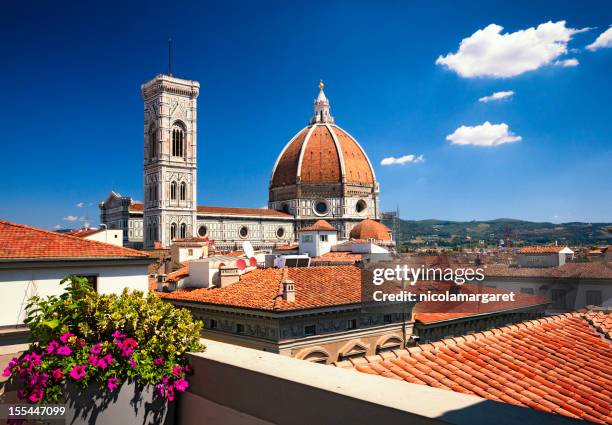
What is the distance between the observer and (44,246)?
1003 centimetres

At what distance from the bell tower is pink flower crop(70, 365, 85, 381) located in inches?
2673

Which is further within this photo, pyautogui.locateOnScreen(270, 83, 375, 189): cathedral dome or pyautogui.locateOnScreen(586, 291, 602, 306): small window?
pyautogui.locateOnScreen(270, 83, 375, 189): cathedral dome

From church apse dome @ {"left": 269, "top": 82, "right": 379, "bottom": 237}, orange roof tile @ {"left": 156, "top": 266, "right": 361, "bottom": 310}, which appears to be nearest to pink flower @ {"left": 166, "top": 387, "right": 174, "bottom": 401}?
orange roof tile @ {"left": 156, "top": 266, "right": 361, "bottom": 310}

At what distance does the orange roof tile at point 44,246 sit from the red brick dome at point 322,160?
80.3 meters

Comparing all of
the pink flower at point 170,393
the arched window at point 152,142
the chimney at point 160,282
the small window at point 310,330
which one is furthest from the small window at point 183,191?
the pink flower at point 170,393

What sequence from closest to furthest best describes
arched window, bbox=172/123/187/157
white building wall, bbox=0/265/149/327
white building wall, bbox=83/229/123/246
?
white building wall, bbox=0/265/149/327 < white building wall, bbox=83/229/123/246 < arched window, bbox=172/123/187/157

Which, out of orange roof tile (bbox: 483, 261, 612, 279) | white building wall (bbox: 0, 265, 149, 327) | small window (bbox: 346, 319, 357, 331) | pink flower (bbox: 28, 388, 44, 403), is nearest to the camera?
pink flower (bbox: 28, 388, 44, 403)

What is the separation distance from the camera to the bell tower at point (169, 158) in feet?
233

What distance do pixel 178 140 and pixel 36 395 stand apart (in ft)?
243

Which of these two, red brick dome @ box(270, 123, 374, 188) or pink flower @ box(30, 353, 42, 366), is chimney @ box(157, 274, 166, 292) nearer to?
pink flower @ box(30, 353, 42, 366)

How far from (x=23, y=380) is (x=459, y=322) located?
60.9ft

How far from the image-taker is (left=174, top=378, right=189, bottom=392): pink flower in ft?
11.8

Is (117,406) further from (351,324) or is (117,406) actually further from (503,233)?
(503,233)

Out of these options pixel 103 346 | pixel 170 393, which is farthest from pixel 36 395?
pixel 170 393
